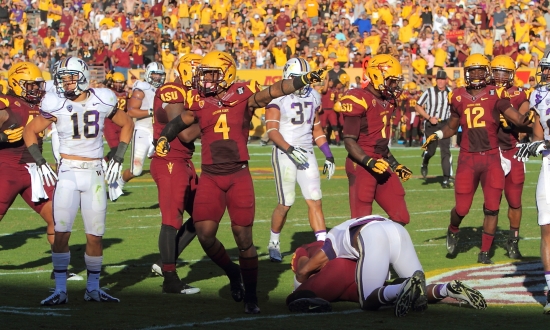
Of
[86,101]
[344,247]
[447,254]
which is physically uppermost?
[86,101]

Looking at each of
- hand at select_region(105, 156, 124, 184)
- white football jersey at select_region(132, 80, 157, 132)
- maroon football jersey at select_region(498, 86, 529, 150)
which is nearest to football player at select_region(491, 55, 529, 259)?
maroon football jersey at select_region(498, 86, 529, 150)

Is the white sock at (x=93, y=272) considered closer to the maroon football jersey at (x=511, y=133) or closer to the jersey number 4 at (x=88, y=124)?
the jersey number 4 at (x=88, y=124)

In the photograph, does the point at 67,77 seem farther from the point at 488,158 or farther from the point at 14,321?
the point at 488,158

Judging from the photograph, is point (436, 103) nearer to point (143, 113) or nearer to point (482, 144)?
point (143, 113)

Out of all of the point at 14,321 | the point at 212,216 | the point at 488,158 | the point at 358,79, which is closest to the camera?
the point at 14,321

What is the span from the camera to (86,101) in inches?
290

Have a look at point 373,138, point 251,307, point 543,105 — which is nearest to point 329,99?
point 373,138

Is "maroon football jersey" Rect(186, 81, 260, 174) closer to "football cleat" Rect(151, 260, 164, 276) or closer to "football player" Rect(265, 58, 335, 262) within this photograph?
"football cleat" Rect(151, 260, 164, 276)

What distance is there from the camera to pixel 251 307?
6.77 metres

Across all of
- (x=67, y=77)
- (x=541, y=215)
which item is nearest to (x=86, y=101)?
(x=67, y=77)

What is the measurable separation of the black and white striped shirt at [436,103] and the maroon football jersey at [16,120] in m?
8.14

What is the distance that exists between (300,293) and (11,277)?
289 cm

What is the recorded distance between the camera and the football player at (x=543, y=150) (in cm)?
705

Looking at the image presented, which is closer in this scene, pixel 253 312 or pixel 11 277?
pixel 253 312
